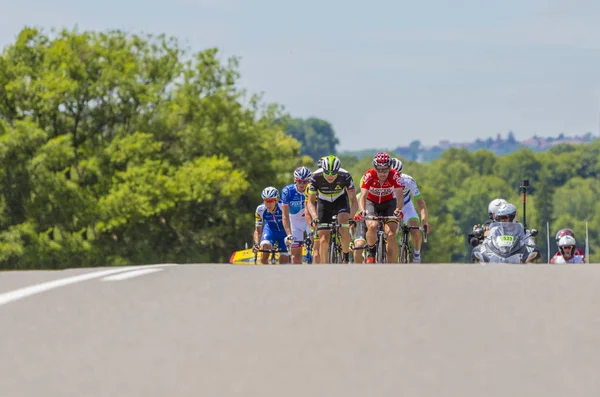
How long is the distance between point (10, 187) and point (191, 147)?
34.8 feet

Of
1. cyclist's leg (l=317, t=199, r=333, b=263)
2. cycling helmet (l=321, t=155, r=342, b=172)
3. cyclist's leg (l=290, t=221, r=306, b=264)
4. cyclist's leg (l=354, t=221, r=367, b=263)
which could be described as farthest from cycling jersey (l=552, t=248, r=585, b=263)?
cyclist's leg (l=290, t=221, r=306, b=264)

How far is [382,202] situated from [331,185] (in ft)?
2.33

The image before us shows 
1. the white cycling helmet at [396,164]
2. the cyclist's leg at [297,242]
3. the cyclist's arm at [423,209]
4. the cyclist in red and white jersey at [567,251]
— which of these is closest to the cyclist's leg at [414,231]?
the cyclist's arm at [423,209]

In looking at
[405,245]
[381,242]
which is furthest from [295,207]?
[381,242]

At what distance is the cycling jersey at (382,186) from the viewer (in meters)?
19.0

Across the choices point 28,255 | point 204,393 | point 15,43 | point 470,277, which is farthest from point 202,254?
point 204,393

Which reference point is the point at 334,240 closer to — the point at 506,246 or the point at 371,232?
the point at 371,232

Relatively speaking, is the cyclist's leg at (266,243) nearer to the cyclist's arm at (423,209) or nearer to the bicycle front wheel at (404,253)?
the cyclist's arm at (423,209)

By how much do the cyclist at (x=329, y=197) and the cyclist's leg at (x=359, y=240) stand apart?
299 millimetres

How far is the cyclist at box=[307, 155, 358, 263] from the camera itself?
62.7ft

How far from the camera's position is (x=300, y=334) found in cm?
785

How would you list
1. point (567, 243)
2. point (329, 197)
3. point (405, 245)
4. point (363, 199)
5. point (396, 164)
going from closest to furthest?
point (363, 199)
point (329, 197)
point (396, 164)
point (567, 243)
point (405, 245)

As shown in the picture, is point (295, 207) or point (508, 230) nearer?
point (508, 230)

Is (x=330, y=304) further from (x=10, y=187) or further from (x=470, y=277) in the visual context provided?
(x=10, y=187)
